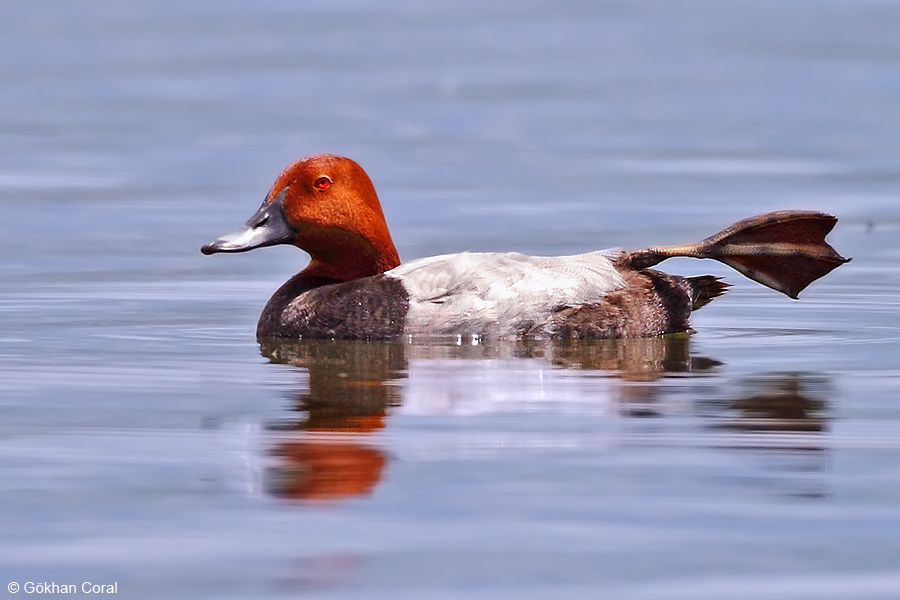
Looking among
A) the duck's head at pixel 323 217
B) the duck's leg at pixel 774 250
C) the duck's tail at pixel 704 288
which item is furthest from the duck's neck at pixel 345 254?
the duck's tail at pixel 704 288

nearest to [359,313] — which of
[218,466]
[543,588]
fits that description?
[218,466]

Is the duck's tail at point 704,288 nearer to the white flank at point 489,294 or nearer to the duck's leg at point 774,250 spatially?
the duck's leg at point 774,250

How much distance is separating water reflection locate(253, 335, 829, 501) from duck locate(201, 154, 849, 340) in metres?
0.10

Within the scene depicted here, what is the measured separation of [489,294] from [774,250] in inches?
50.5

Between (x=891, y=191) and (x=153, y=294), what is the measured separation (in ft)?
21.2

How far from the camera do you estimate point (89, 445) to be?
516 centimetres

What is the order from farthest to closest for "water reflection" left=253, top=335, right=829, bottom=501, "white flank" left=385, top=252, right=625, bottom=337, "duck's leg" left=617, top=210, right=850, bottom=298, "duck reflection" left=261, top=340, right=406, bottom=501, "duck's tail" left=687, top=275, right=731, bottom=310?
"duck's tail" left=687, top=275, right=731, bottom=310 < "duck's leg" left=617, top=210, right=850, bottom=298 < "white flank" left=385, top=252, right=625, bottom=337 < "water reflection" left=253, top=335, right=829, bottom=501 < "duck reflection" left=261, top=340, right=406, bottom=501

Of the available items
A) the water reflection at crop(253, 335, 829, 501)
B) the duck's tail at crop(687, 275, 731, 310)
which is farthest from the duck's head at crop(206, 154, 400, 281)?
the duck's tail at crop(687, 275, 731, 310)

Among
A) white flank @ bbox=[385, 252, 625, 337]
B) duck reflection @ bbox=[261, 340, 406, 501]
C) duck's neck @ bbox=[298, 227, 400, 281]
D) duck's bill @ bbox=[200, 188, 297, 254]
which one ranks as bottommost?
duck reflection @ bbox=[261, 340, 406, 501]

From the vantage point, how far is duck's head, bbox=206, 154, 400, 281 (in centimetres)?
769

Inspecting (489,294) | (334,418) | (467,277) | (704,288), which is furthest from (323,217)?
(334,418)

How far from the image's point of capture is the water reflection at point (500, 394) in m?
4.92

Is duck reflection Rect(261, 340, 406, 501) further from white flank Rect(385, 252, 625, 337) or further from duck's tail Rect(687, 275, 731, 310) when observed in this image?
duck's tail Rect(687, 275, 731, 310)

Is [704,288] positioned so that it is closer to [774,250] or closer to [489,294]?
[774,250]
